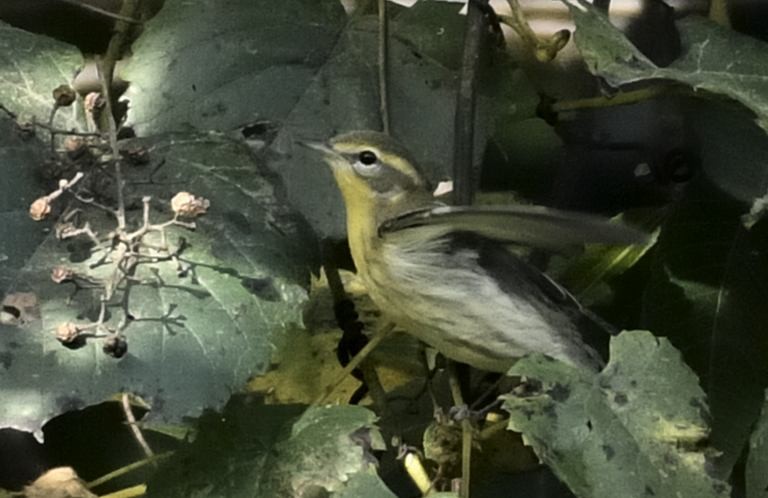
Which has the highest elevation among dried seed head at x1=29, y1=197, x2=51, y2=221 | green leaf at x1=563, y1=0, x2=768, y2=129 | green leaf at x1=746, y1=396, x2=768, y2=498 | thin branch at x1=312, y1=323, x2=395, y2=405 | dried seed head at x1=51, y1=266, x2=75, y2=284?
green leaf at x1=563, y1=0, x2=768, y2=129

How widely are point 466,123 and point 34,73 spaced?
30 centimetres

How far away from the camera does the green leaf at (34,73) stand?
0.84 metres

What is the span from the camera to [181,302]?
74cm

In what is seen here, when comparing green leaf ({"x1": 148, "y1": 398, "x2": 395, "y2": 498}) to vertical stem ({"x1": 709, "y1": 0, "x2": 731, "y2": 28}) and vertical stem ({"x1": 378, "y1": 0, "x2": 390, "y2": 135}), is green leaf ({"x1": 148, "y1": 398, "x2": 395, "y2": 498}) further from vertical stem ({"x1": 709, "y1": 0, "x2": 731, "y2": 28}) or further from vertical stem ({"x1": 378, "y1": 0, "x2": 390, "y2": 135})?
vertical stem ({"x1": 709, "y1": 0, "x2": 731, "y2": 28})

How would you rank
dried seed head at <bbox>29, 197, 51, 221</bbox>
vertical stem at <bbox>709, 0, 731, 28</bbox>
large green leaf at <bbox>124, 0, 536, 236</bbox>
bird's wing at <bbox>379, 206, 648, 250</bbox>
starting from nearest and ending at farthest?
bird's wing at <bbox>379, 206, 648, 250</bbox>
dried seed head at <bbox>29, 197, 51, 221</bbox>
large green leaf at <bbox>124, 0, 536, 236</bbox>
vertical stem at <bbox>709, 0, 731, 28</bbox>

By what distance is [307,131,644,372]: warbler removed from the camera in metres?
0.82

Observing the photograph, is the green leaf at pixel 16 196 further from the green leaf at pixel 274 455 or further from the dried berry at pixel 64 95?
the green leaf at pixel 274 455

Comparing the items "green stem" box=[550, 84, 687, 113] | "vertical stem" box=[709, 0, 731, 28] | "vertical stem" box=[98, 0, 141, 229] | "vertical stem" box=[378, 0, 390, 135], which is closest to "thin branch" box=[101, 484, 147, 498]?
"vertical stem" box=[98, 0, 141, 229]

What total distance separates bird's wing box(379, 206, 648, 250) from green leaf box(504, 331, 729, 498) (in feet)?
0.25

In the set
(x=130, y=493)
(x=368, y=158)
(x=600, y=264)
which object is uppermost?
(x=368, y=158)

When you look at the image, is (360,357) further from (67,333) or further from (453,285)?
(67,333)

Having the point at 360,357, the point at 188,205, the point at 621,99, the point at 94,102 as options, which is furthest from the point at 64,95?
the point at 621,99

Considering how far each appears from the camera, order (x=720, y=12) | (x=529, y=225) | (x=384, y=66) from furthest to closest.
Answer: (x=720, y=12), (x=384, y=66), (x=529, y=225)

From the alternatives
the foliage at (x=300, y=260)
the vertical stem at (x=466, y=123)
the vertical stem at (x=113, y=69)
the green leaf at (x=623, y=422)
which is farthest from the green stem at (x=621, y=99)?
the vertical stem at (x=113, y=69)
